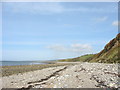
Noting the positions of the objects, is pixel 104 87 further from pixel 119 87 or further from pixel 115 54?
pixel 115 54

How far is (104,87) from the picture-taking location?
12070mm

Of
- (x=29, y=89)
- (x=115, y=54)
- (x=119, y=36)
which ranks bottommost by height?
(x=29, y=89)

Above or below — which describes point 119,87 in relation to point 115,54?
below

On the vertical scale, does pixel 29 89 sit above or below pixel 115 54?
below

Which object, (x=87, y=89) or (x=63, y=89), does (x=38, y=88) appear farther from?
(x=87, y=89)

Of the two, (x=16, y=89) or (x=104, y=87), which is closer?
(x=104, y=87)

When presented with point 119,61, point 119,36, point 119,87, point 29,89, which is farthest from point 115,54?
point 29,89

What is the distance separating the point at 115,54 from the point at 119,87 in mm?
29087

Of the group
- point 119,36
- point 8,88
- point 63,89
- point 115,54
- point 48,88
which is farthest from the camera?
point 119,36

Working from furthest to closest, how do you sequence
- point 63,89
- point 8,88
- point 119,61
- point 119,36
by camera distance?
1. point 119,36
2. point 119,61
3. point 8,88
4. point 63,89

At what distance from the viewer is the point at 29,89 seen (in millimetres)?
12914

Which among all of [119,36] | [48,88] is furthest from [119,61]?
[48,88]

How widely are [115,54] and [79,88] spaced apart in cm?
3047

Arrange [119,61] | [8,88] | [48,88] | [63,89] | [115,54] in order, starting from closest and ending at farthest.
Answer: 1. [63,89]
2. [48,88]
3. [8,88]
4. [119,61]
5. [115,54]
